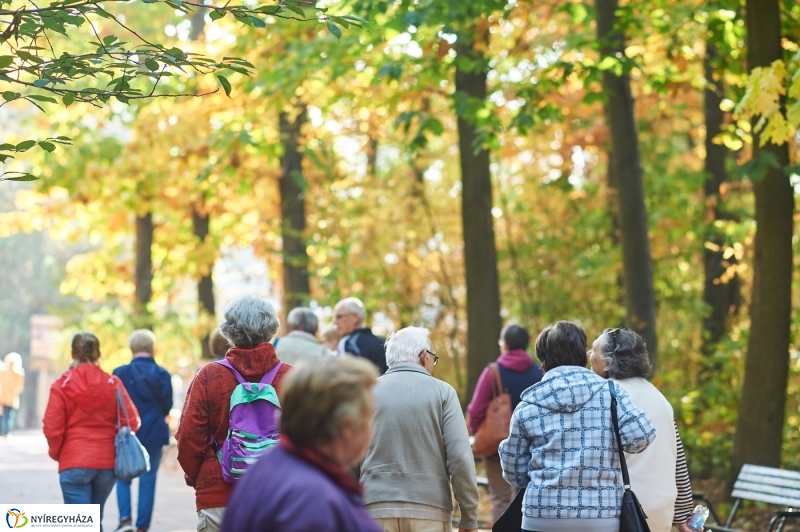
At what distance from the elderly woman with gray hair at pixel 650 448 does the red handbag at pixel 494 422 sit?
8.90 feet

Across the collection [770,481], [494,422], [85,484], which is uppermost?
[494,422]

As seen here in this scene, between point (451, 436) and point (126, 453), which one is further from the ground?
point (451, 436)

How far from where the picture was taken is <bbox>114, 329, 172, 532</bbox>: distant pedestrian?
10.2m

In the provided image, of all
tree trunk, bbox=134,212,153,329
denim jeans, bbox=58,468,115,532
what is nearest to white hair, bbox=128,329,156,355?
denim jeans, bbox=58,468,115,532

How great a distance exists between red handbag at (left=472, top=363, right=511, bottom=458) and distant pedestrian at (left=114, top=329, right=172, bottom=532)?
320 cm

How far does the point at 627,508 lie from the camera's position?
5.15 m

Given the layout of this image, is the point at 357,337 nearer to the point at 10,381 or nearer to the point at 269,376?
the point at 269,376

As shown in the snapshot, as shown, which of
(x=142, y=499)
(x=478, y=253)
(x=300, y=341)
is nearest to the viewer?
(x=300, y=341)

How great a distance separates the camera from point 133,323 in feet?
77.3

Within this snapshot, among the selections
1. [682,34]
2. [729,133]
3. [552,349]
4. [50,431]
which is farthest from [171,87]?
[552,349]

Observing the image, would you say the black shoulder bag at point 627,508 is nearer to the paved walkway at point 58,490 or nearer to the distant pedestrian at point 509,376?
the distant pedestrian at point 509,376

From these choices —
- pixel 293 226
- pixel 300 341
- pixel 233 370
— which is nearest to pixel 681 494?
pixel 233 370

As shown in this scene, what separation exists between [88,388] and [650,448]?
458 cm

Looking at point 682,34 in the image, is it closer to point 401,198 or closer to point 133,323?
point 401,198
